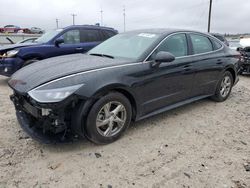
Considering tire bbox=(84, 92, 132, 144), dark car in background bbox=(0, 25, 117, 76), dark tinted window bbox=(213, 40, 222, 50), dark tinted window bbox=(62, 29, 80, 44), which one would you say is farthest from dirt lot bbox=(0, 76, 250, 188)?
dark tinted window bbox=(62, 29, 80, 44)

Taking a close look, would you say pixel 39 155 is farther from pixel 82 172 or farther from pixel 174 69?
pixel 174 69

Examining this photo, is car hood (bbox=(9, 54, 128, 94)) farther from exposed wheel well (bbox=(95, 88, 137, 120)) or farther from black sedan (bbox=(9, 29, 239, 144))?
exposed wheel well (bbox=(95, 88, 137, 120))

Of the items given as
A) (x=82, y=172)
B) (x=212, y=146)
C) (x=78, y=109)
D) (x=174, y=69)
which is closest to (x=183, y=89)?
(x=174, y=69)

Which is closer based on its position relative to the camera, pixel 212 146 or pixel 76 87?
pixel 76 87

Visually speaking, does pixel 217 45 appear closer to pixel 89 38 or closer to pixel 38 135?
pixel 38 135

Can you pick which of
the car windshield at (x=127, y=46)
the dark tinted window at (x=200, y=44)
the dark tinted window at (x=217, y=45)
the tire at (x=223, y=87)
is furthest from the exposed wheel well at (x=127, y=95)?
the dark tinted window at (x=217, y=45)

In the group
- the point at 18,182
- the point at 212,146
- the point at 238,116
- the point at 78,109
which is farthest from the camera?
the point at 238,116

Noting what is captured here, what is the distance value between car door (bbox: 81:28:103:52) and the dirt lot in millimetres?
3841

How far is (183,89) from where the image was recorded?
414cm

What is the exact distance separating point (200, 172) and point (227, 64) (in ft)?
10.1

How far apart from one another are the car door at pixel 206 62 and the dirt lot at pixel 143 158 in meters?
0.79

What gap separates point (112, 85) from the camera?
306 centimetres

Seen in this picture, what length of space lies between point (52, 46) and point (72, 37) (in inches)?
29.8

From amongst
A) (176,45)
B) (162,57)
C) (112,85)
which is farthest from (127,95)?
(176,45)
